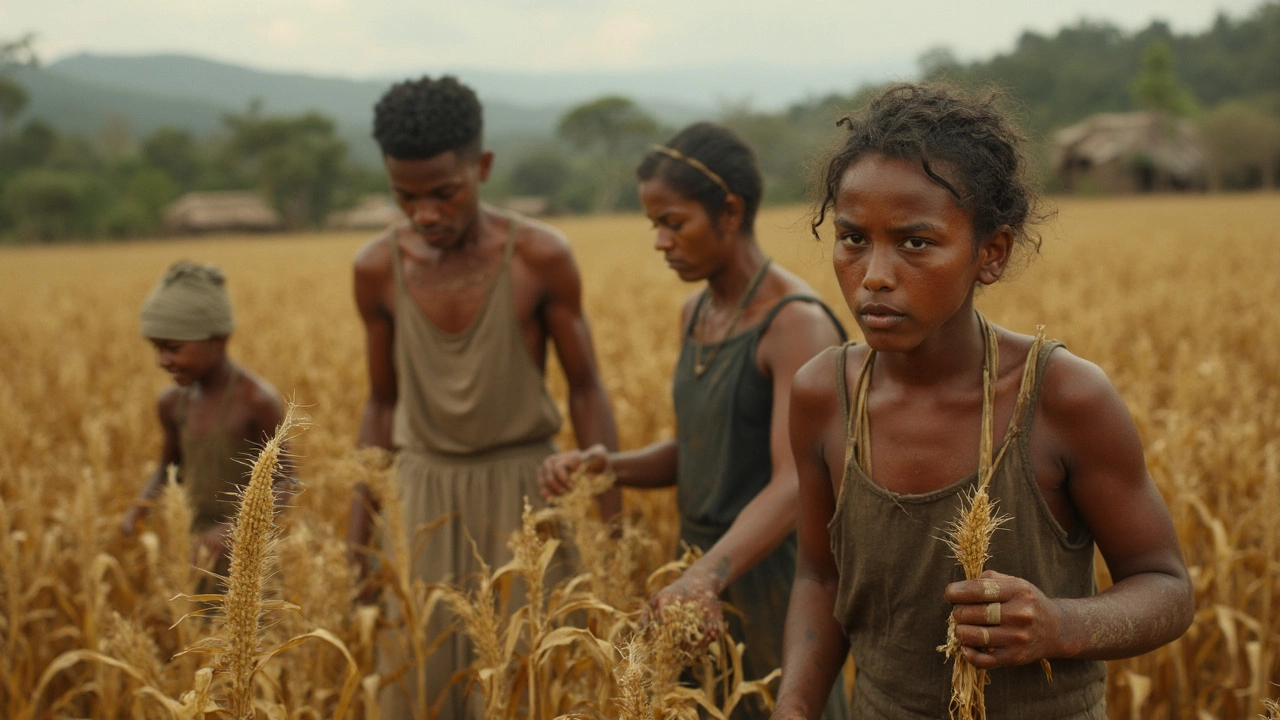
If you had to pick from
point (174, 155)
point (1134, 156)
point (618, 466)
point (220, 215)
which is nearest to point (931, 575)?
point (618, 466)

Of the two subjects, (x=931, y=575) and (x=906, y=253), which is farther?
(x=931, y=575)

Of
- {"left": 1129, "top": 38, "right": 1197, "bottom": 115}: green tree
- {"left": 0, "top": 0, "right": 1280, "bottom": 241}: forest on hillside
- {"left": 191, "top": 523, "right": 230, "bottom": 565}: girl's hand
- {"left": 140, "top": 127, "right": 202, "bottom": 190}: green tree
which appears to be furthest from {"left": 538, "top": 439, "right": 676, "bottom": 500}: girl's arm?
{"left": 140, "top": 127, "right": 202, "bottom": 190}: green tree

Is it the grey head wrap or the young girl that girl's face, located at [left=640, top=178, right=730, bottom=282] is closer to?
the young girl

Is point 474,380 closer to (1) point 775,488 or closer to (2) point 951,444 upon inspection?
(1) point 775,488

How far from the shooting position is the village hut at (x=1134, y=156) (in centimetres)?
5034

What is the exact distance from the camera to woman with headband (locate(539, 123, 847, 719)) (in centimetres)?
218

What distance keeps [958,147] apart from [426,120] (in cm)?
161

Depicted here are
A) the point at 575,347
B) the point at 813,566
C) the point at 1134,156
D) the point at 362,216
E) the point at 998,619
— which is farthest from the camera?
the point at 362,216

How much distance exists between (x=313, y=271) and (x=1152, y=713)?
18.9 meters

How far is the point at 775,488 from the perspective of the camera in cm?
200

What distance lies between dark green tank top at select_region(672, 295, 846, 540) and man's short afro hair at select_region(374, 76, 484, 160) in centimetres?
96

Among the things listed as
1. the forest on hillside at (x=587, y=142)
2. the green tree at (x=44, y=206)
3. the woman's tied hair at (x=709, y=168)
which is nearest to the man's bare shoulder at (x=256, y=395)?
the woman's tied hair at (x=709, y=168)

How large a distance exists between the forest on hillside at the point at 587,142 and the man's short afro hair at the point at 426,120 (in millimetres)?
33142

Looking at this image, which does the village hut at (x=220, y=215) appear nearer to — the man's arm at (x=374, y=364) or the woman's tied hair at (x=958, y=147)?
the man's arm at (x=374, y=364)
